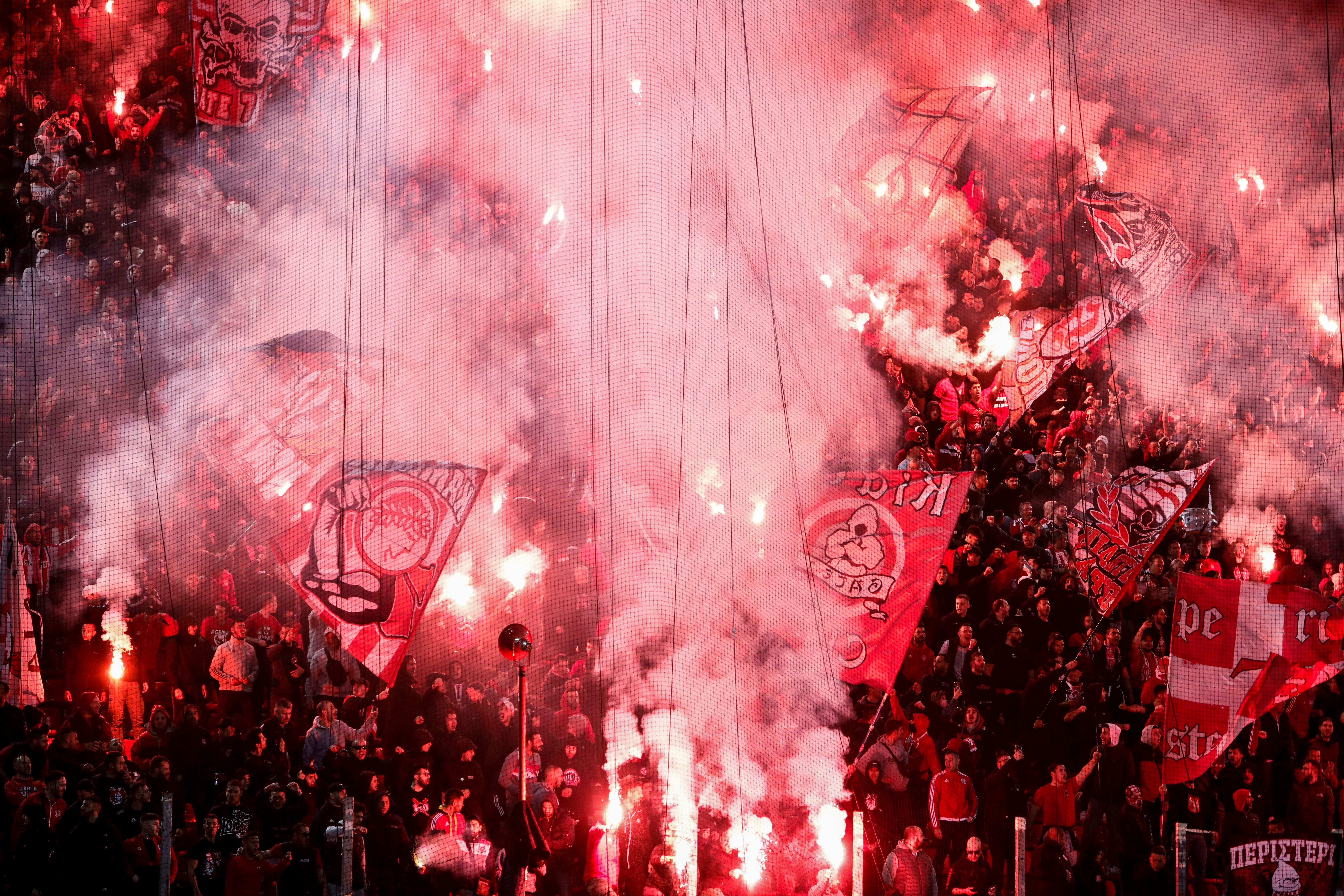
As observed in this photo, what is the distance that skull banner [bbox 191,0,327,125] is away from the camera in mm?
5953

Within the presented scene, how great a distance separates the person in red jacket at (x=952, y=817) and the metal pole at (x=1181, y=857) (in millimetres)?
1032

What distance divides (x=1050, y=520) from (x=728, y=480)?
5.65 feet

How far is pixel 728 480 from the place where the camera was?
5.77 meters

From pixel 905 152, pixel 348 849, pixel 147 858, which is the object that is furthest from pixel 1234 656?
pixel 147 858

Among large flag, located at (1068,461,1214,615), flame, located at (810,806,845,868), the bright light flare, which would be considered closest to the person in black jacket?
flame, located at (810,806,845,868)

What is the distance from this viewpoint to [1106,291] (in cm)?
588

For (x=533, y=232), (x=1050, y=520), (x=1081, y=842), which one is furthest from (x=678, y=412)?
(x=1081, y=842)

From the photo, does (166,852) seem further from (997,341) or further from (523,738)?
(997,341)

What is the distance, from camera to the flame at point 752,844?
5.46 meters

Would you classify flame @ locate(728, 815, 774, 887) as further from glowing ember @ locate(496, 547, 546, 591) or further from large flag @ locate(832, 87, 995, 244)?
large flag @ locate(832, 87, 995, 244)

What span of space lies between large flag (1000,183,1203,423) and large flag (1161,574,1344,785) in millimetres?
1328

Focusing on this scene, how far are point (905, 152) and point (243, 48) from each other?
371cm

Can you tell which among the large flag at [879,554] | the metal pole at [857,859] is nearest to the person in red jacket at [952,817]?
the metal pole at [857,859]

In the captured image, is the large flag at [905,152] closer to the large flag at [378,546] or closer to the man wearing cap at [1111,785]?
the large flag at [378,546]
